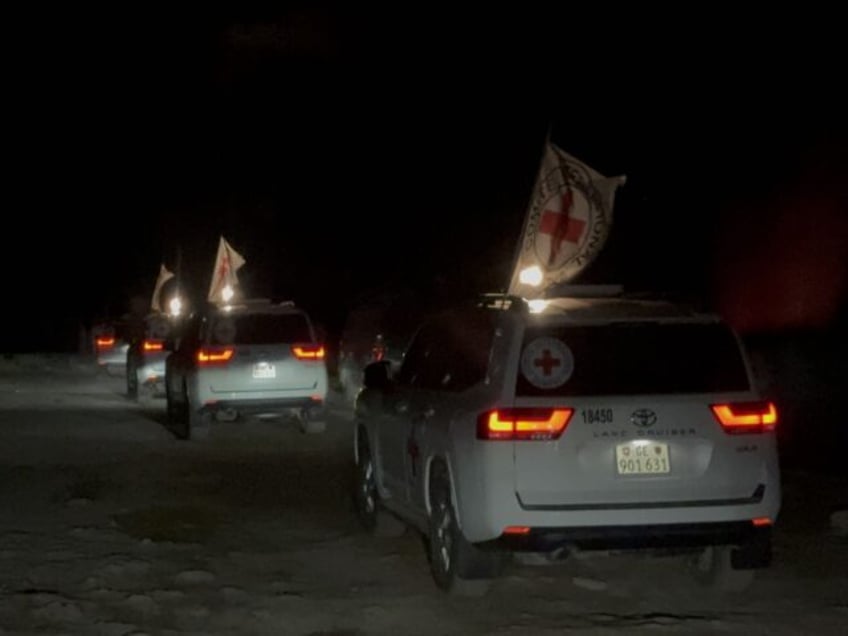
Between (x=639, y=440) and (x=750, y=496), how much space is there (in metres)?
0.76

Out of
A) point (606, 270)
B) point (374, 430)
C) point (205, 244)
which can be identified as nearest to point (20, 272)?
point (205, 244)

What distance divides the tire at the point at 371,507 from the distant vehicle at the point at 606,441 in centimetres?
237

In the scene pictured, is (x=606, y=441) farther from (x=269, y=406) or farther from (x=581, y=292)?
(x=269, y=406)

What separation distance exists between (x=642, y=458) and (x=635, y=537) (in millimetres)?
450

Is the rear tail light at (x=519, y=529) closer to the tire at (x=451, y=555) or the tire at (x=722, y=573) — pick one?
the tire at (x=451, y=555)

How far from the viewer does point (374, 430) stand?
11.6 m

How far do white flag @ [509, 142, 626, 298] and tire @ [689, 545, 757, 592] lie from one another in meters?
7.89

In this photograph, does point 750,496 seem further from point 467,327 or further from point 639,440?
point 467,327

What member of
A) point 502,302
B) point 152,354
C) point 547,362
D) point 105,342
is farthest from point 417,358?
point 105,342

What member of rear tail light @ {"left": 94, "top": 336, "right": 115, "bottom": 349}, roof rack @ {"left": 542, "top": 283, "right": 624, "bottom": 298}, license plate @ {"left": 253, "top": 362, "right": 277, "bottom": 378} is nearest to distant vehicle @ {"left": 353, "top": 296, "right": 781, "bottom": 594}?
roof rack @ {"left": 542, "top": 283, "right": 624, "bottom": 298}

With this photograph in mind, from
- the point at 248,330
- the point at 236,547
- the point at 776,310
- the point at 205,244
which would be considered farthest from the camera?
the point at 205,244

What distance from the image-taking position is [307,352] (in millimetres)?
20141

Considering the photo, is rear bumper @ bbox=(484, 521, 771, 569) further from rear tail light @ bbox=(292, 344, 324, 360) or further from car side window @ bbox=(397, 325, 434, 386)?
rear tail light @ bbox=(292, 344, 324, 360)

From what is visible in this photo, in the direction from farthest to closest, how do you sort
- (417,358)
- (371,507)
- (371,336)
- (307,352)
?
(371,336), (307,352), (371,507), (417,358)
